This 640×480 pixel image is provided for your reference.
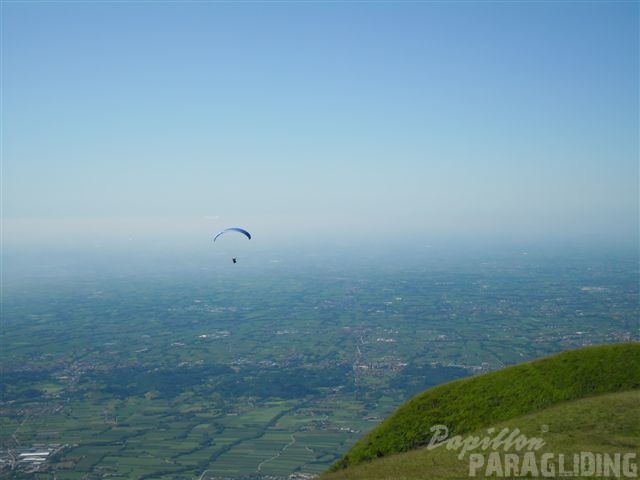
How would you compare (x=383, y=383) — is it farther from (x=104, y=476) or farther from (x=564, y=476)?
(x=564, y=476)

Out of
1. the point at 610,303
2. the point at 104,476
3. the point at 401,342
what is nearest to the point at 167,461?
the point at 104,476

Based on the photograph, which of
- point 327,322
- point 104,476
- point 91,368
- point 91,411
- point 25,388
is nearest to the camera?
point 104,476

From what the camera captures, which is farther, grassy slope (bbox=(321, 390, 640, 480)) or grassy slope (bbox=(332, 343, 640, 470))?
grassy slope (bbox=(332, 343, 640, 470))

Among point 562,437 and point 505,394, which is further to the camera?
point 505,394

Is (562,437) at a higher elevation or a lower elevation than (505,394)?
higher
